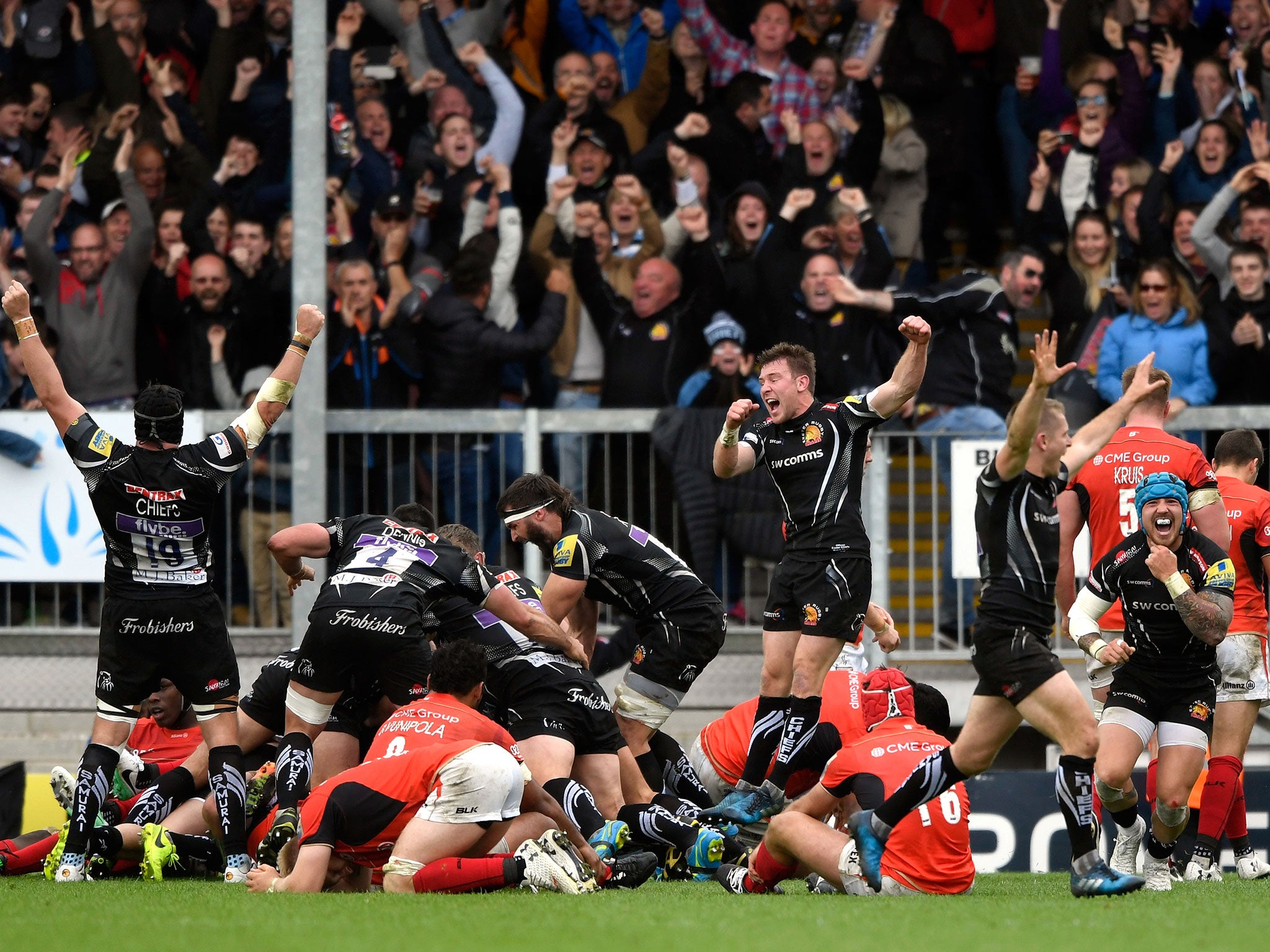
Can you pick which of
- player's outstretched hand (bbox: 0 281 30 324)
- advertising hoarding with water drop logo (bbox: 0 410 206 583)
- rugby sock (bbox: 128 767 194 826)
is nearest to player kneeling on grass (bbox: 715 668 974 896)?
rugby sock (bbox: 128 767 194 826)

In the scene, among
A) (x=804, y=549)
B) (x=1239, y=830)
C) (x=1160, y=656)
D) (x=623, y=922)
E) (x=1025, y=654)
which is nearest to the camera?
(x=623, y=922)

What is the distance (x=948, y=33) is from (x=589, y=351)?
12.9ft

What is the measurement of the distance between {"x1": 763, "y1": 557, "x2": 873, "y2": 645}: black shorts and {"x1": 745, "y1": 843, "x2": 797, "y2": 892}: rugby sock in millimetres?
1142

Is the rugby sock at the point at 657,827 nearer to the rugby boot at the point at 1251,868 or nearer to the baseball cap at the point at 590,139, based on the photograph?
the rugby boot at the point at 1251,868

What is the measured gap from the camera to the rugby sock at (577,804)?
7750 millimetres

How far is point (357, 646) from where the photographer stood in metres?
7.90

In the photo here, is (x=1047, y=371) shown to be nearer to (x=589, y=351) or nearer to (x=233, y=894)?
(x=233, y=894)

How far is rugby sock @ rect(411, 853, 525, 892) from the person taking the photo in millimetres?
7039

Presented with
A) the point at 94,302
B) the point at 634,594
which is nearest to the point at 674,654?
the point at 634,594

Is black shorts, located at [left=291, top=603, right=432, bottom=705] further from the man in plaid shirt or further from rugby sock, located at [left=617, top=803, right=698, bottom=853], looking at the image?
the man in plaid shirt

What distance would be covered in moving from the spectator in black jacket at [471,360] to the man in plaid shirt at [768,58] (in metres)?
2.43

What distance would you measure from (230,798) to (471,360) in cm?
460

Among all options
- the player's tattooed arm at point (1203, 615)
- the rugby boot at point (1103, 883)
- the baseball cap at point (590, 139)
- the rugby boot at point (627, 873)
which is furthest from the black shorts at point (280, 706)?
the baseball cap at point (590, 139)

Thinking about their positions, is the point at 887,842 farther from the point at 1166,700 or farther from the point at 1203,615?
the point at 1203,615
